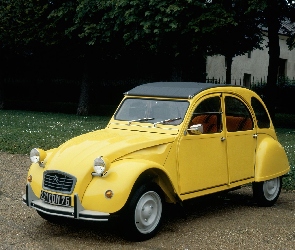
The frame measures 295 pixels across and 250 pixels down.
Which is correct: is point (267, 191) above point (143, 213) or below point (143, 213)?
below

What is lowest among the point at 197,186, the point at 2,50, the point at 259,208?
the point at 259,208

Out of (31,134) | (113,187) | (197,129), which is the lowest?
(31,134)

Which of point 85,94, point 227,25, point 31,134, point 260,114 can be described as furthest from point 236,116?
point 85,94

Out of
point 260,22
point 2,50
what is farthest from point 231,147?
point 2,50

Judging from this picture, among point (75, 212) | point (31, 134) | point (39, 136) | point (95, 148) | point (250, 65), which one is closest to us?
point (75, 212)

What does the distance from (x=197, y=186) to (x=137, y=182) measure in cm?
114

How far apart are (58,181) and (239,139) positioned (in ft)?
9.03

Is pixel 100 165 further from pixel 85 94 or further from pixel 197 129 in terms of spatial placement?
pixel 85 94

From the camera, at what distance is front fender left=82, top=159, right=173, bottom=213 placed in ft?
20.1

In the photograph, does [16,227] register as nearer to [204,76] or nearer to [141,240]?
[141,240]

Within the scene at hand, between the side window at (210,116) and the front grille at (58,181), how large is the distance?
6.56 ft

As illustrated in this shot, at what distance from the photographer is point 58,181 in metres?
6.43

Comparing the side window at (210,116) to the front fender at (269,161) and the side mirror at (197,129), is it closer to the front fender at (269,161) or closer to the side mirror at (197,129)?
the side mirror at (197,129)

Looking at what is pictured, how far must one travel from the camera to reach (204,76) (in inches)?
1527
